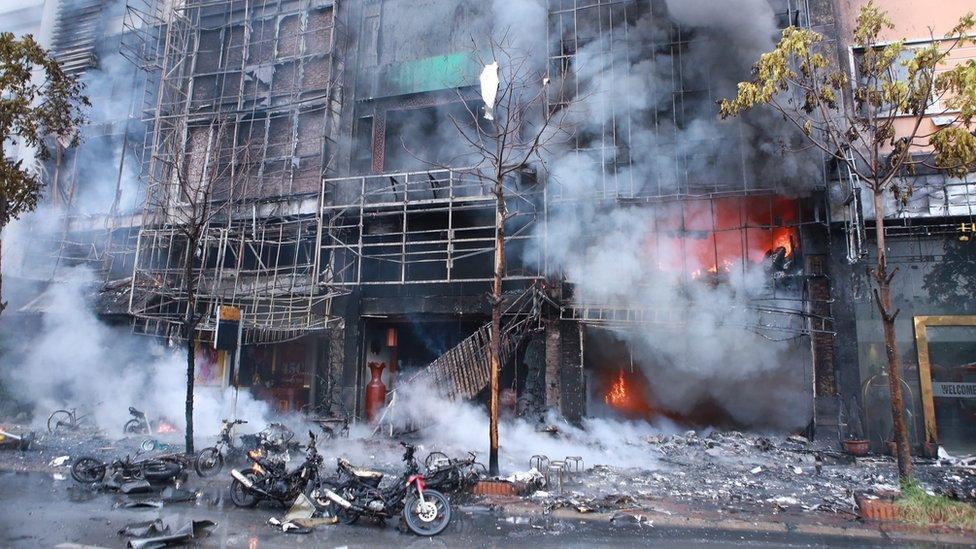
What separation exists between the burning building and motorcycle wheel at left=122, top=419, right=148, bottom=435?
2438mm

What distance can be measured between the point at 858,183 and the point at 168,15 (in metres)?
19.2

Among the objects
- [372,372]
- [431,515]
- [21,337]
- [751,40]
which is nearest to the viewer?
[431,515]

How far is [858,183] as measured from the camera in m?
11.0

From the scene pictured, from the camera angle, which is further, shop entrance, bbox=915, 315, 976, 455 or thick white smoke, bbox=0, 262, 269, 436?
thick white smoke, bbox=0, 262, 269, 436

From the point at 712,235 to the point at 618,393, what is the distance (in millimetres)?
4824

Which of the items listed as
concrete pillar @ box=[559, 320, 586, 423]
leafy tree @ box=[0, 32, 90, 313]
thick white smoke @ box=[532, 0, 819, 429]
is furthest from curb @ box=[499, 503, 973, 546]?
leafy tree @ box=[0, 32, 90, 313]

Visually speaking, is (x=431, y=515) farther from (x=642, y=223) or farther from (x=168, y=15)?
(x=168, y=15)

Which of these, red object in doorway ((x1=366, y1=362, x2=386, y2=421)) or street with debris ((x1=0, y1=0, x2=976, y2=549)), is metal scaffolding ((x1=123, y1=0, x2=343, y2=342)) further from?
red object in doorway ((x1=366, y1=362, x2=386, y2=421))

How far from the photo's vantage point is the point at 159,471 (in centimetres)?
866

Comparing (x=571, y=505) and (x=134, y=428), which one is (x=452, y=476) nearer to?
(x=571, y=505)

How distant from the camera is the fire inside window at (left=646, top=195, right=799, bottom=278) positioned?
12258 mm

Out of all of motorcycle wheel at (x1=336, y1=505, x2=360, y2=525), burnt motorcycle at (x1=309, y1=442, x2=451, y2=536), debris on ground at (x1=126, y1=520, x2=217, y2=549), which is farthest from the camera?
motorcycle wheel at (x1=336, y1=505, x2=360, y2=525)

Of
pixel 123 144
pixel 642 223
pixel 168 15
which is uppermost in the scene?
pixel 168 15

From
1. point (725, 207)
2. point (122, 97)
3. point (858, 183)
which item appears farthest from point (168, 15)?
point (858, 183)
